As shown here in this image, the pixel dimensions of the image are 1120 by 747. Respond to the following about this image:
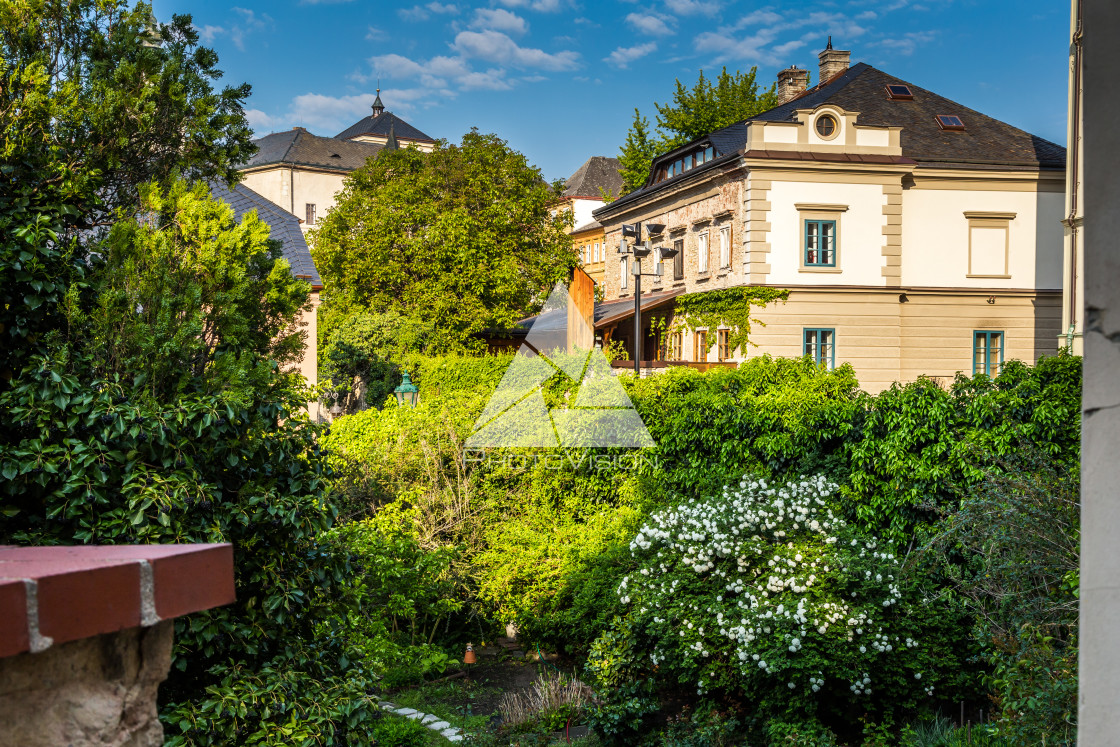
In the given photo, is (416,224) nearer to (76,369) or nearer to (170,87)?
(170,87)

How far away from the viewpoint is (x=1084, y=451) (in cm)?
131

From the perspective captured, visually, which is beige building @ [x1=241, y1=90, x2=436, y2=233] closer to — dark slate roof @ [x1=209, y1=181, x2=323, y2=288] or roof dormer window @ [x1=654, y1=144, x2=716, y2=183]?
roof dormer window @ [x1=654, y1=144, x2=716, y2=183]

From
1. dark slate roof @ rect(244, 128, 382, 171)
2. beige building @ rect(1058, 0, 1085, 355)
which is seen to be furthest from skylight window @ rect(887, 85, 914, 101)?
dark slate roof @ rect(244, 128, 382, 171)

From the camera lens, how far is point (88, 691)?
157 centimetres

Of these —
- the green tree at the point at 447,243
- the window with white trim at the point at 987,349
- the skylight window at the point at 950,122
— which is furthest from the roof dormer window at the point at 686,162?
the window with white trim at the point at 987,349

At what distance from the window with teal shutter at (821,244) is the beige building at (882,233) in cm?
3

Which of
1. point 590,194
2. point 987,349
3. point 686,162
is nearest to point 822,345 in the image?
point 987,349

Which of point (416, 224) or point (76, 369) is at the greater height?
point (416, 224)

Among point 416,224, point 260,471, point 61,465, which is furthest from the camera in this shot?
point 416,224

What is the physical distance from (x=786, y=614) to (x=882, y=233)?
20.3m

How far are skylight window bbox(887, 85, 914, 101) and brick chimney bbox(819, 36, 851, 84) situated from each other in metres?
3.82

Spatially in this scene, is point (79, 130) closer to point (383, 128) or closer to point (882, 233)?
point (882, 233)

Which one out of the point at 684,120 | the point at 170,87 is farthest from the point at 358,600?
the point at 684,120

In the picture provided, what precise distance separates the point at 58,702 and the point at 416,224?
2876cm
